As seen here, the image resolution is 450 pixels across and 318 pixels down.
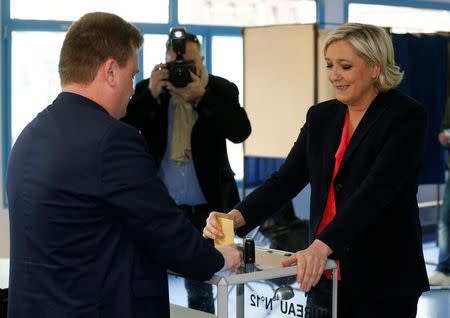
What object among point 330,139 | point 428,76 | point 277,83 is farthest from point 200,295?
point 428,76

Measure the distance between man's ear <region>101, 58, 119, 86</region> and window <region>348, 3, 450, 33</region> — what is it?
6910 mm

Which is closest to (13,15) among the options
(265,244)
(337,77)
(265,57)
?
(265,57)

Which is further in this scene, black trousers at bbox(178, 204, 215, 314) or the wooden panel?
the wooden panel

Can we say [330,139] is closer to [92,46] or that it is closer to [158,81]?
[92,46]

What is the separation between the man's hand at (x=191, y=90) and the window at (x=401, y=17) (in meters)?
4.99

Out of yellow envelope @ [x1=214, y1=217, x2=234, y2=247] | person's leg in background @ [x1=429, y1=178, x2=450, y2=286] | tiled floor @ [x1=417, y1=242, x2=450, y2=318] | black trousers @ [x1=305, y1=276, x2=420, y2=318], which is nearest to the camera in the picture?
yellow envelope @ [x1=214, y1=217, x2=234, y2=247]

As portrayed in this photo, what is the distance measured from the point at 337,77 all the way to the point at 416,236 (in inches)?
19.2

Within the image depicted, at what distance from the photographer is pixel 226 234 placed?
203 cm

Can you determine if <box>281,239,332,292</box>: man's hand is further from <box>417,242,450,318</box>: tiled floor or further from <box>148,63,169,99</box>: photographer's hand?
<box>417,242,450,318</box>: tiled floor

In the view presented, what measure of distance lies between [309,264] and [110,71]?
67 centimetres

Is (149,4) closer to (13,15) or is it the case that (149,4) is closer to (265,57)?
(13,15)

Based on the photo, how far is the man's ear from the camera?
167 cm

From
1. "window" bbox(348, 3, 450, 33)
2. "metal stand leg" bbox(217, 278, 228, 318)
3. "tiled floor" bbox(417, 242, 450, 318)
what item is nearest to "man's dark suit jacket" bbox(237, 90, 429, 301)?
"metal stand leg" bbox(217, 278, 228, 318)

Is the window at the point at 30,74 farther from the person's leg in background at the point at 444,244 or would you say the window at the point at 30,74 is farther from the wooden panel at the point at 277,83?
the person's leg in background at the point at 444,244
